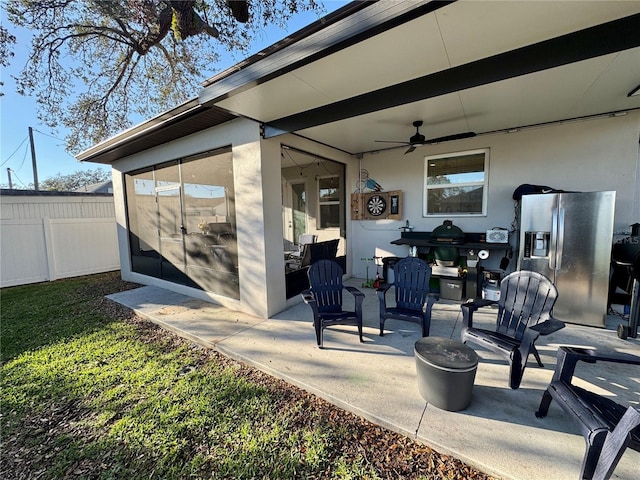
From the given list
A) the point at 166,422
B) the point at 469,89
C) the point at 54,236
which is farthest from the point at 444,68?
the point at 54,236

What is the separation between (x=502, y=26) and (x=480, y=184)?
3255mm

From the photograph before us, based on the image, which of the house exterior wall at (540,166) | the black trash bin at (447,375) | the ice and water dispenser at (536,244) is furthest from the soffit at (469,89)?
the black trash bin at (447,375)

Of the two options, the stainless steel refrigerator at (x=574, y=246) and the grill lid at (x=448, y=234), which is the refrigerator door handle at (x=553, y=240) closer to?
the stainless steel refrigerator at (x=574, y=246)

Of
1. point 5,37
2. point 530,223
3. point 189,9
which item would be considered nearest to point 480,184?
point 530,223

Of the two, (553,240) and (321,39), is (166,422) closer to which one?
(321,39)

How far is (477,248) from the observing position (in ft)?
13.7

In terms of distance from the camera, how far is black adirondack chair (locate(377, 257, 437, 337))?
302cm

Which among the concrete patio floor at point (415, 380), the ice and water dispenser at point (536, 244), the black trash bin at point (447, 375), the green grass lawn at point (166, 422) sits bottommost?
the green grass lawn at point (166, 422)

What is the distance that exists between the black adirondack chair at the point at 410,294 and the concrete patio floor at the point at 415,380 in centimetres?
33

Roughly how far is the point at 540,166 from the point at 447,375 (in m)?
4.06

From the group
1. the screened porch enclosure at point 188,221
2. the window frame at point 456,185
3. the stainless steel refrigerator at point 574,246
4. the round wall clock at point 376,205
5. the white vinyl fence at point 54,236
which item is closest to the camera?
the stainless steel refrigerator at point 574,246

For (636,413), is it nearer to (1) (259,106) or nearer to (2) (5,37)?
(1) (259,106)

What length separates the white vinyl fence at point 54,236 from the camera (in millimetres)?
6363

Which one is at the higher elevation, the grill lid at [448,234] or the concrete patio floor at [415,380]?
the grill lid at [448,234]
